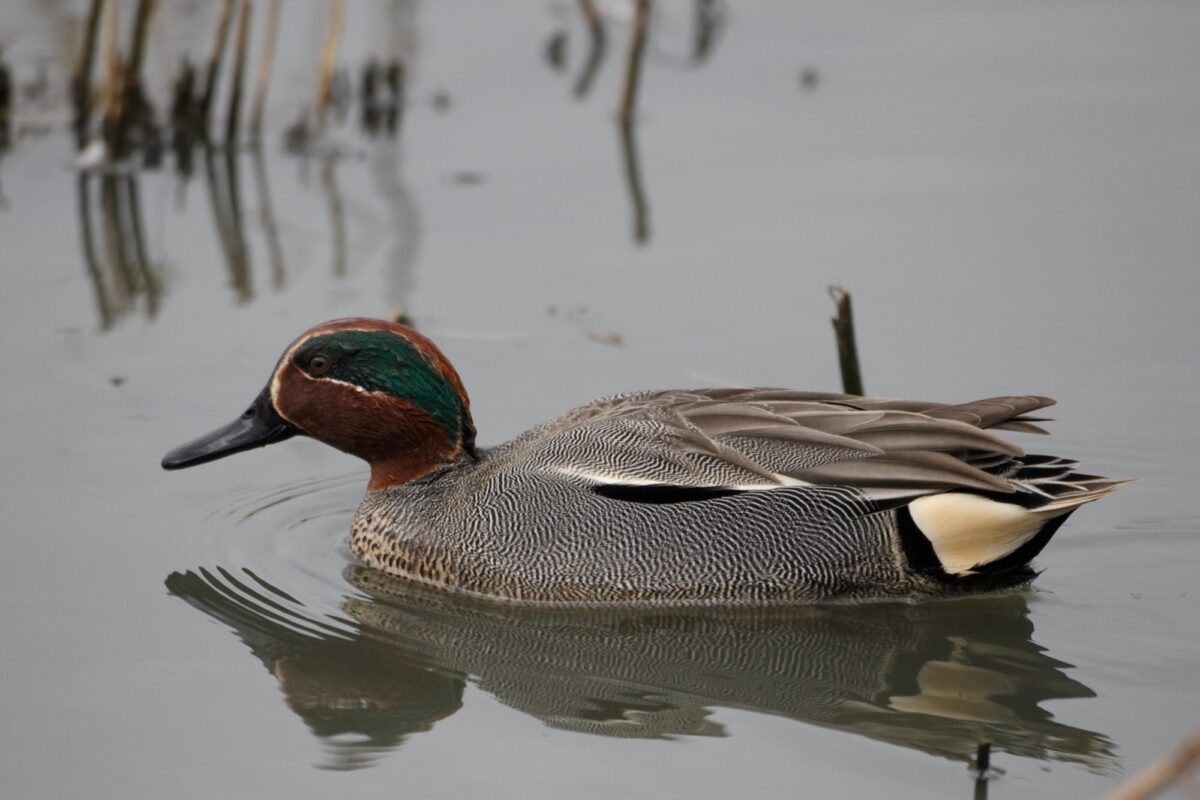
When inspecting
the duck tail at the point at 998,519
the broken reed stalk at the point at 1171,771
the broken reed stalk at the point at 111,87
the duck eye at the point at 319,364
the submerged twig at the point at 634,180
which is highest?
the broken reed stalk at the point at 111,87

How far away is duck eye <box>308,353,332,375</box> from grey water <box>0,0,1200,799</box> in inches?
30.6

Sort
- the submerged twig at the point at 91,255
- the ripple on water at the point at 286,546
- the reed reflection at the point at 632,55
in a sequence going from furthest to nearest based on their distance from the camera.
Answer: the reed reflection at the point at 632,55
the submerged twig at the point at 91,255
the ripple on water at the point at 286,546

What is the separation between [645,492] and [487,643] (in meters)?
0.79

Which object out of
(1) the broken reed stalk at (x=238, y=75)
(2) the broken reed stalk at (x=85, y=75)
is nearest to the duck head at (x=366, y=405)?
(1) the broken reed stalk at (x=238, y=75)

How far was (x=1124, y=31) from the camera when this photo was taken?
12.5 meters

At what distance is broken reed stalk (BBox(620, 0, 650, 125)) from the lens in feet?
37.1

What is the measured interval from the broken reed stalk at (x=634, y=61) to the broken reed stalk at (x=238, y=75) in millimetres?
2312

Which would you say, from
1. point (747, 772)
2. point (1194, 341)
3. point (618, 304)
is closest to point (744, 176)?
point (618, 304)

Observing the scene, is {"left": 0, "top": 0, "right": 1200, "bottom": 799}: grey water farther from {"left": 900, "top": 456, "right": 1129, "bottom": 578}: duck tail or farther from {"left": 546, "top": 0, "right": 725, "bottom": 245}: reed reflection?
{"left": 900, "top": 456, "right": 1129, "bottom": 578}: duck tail

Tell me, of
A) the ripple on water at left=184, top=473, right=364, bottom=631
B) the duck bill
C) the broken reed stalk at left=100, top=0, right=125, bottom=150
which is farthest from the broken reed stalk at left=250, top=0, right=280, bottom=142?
the duck bill

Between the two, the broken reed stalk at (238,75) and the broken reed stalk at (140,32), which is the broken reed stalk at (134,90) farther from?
the broken reed stalk at (238,75)

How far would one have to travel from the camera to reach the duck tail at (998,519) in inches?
257

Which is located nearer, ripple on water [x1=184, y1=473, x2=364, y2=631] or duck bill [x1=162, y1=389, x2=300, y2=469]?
ripple on water [x1=184, y1=473, x2=364, y2=631]

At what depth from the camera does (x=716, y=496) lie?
6.70m
